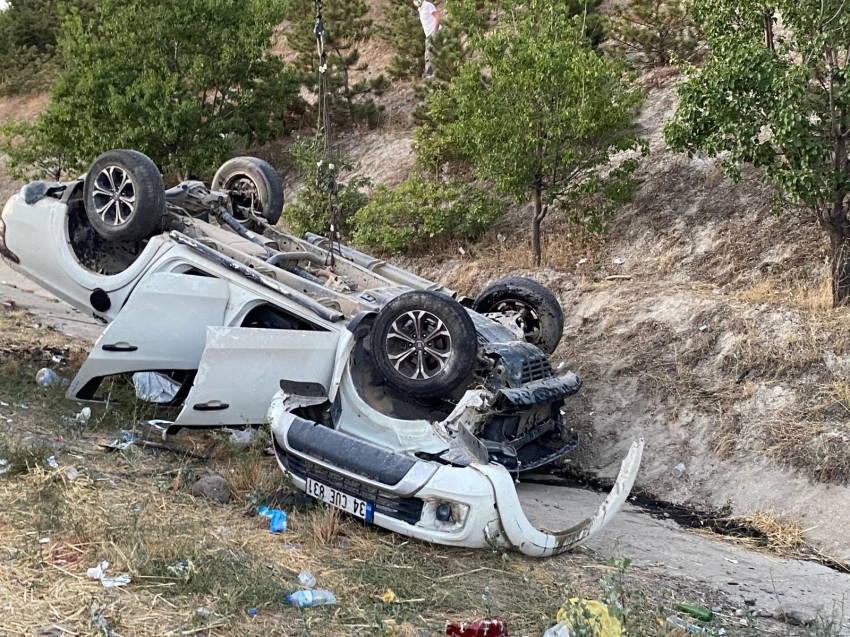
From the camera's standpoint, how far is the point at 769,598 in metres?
4.62

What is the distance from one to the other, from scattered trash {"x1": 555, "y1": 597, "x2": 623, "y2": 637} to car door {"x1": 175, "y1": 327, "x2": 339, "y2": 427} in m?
2.46

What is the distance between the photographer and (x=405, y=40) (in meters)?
20.0

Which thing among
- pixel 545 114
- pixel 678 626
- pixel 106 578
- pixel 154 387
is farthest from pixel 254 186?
pixel 678 626

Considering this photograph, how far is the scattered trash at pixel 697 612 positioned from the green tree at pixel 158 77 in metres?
14.3

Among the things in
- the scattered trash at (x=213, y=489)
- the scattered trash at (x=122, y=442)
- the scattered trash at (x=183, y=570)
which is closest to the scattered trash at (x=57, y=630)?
the scattered trash at (x=183, y=570)

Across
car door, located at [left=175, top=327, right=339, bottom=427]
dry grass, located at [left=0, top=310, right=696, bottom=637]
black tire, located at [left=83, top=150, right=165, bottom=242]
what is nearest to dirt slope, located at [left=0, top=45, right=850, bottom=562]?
dry grass, located at [left=0, top=310, right=696, bottom=637]

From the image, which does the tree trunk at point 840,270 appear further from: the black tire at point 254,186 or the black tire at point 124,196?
the black tire at point 124,196

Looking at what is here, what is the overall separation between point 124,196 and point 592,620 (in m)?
4.79

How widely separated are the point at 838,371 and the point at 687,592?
3559 mm

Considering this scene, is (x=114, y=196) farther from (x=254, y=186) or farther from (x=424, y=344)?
(x=424, y=344)

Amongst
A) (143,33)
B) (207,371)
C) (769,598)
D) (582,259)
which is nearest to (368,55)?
(143,33)

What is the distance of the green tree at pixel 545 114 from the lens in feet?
33.4

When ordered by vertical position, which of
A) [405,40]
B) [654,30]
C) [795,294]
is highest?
[405,40]

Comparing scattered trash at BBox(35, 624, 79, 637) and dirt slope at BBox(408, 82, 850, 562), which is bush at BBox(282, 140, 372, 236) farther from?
scattered trash at BBox(35, 624, 79, 637)
